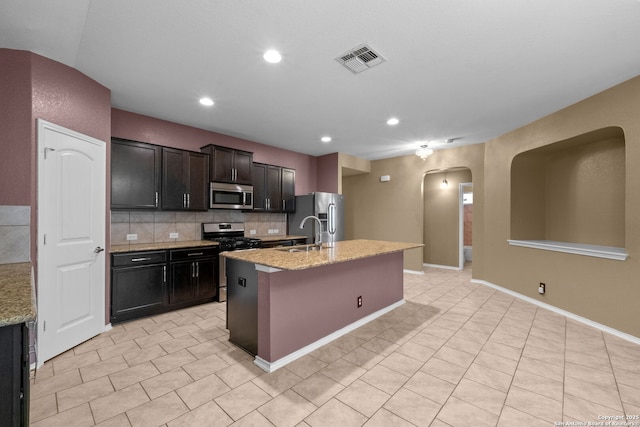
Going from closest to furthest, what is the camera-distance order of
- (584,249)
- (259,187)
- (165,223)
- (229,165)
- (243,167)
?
1. (584,249)
2. (165,223)
3. (229,165)
4. (243,167)
5. (259,187)

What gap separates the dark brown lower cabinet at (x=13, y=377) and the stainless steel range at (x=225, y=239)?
106 inches

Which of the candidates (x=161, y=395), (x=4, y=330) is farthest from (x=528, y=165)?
(x=4, y=330)

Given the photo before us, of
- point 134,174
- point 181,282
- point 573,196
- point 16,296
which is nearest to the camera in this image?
point 16,296

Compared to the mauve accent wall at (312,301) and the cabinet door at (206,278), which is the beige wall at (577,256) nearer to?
the mauve accent wall at (312,301)

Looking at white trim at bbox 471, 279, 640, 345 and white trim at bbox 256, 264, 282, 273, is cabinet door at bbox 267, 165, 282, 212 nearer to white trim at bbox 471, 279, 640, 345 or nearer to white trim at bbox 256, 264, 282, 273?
white trim at bbox 256, 264, 282, 273

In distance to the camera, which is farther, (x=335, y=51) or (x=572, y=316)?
(x=572, y=316)

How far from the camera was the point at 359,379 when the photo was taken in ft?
7.11

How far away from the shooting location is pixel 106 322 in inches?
120

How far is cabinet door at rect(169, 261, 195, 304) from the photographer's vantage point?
3584 millimetres

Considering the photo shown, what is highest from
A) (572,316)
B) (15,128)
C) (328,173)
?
(328,173)

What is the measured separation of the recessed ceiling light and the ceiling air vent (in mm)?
515

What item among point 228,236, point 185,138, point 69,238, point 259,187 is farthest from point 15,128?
point 259,187

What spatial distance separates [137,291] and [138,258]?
39cm

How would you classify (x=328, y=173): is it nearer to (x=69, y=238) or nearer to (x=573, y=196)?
(x=573, y=196)
